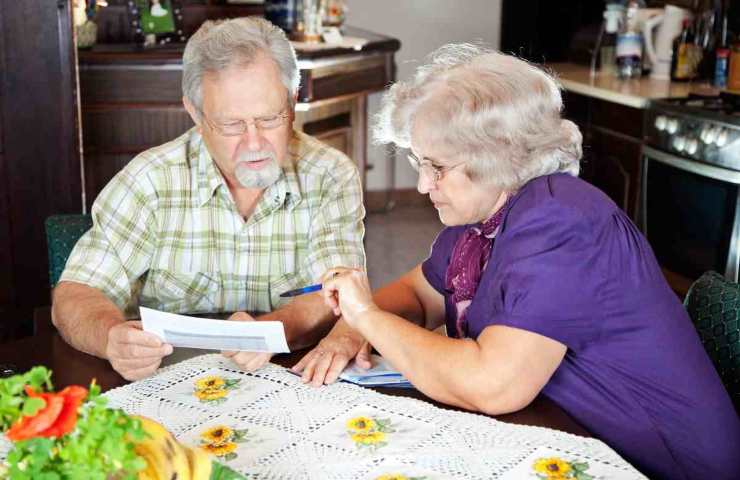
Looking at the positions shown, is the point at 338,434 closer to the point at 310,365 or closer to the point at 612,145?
the point at 310,365

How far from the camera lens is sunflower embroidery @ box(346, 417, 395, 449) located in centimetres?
135

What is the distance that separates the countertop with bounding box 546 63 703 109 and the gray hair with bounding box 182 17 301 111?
189 cm

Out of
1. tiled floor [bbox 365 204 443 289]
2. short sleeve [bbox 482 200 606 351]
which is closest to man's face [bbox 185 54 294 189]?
short sleeve [bbox 482 200 606 351]

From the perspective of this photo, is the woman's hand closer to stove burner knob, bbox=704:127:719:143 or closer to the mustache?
the mustache

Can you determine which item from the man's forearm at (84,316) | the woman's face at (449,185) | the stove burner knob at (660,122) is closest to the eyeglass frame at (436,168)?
the woman's face at (449,185)

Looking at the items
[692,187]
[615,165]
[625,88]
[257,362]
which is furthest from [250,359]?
[625,88]

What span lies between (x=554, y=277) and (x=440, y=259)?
48cm

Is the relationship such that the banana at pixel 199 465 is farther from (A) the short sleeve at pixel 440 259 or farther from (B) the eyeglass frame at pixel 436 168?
(A) the short sleeve at pixel 440 259

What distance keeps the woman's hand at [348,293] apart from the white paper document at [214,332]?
0.40 ft

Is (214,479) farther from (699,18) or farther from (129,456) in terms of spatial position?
(699,18)

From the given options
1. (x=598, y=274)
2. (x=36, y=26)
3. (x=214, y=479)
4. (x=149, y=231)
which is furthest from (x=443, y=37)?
(x=214, y=479)

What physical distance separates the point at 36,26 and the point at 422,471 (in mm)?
2332

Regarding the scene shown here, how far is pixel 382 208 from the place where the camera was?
5.81 meters

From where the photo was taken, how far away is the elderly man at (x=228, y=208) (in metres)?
1.96
